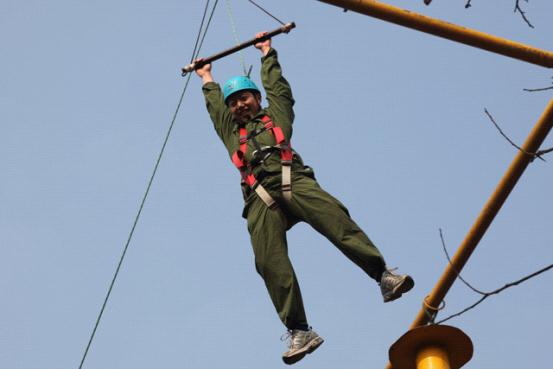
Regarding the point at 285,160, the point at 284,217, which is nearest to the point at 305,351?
the point at 284,217

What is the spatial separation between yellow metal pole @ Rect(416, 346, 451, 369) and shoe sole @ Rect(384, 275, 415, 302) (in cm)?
139

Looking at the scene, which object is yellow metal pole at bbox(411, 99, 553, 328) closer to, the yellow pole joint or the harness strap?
the yellow pole joint

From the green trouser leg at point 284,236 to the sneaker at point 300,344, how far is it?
11cm

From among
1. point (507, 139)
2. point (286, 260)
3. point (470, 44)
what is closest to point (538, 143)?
point (507, 139)

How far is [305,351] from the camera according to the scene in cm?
791

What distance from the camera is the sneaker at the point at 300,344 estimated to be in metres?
7.91

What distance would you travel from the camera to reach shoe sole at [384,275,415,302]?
7840 mm

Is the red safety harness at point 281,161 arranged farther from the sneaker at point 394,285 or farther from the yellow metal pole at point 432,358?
the yellow metal pole at point 432,358

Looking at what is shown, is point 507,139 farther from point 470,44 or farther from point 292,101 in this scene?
point 292,101

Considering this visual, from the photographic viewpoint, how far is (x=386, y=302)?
26.2ft

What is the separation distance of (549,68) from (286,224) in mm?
2658

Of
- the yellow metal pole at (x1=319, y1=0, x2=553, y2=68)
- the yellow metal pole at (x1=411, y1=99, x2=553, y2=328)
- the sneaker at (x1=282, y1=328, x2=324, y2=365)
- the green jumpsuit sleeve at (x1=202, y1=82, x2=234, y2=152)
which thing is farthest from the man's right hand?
the yellow metal pole at (x1=411, y1=99, x2=553, y2=328)

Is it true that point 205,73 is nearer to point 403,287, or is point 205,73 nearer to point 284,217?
point 284,217

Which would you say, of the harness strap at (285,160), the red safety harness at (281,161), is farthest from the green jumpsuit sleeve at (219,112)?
the harness strap at (285,160)
